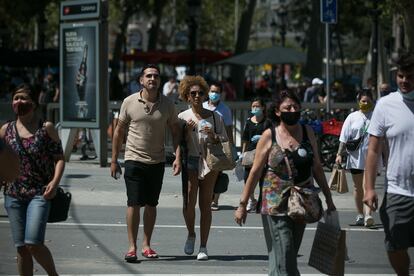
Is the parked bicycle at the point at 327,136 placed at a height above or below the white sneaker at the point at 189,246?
above

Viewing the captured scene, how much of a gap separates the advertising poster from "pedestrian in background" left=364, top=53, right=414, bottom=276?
1209cm

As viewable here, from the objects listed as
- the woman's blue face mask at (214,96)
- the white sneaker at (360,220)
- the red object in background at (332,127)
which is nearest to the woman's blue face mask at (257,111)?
the woman's blue face mask at (214,96)

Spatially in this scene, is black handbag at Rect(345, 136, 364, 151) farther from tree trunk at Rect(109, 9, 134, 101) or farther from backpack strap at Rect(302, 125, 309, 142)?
tree trunk at Rect(109, 9, 134, 101)

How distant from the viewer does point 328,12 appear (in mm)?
18547

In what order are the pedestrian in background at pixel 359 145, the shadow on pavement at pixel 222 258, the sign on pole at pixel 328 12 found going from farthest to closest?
the sign on pole at pixel 328 12
the pedestrian in background at pixel 359 145
the shadow on pavement at pixel 222 258

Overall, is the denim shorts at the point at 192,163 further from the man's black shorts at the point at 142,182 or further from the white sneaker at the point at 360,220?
the white sneaker at the point at 360,220

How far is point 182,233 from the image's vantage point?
11875mm

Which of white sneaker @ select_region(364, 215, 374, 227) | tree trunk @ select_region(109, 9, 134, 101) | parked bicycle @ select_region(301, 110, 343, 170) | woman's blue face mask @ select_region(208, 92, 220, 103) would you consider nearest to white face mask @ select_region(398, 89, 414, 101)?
white sneaker @ select_region(364, 215, 374, 227)

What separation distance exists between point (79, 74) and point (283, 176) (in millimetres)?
12169

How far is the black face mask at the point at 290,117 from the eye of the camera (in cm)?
743

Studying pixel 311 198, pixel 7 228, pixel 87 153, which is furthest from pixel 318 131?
pixel 311 198

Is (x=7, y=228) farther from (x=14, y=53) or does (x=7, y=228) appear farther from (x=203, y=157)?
(x=14, y=53)

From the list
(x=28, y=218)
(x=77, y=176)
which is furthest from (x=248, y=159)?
(x=77, y=176)

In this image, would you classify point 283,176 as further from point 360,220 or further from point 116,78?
point 116,78
